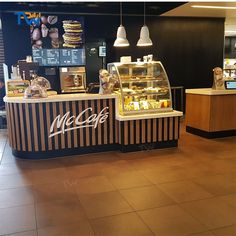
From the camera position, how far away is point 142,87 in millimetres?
5551

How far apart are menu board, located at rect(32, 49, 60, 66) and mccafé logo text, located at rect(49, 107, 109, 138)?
3088 mm

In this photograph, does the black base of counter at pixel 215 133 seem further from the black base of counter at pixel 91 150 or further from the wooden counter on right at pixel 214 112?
the black base of counter at pixel 91 150

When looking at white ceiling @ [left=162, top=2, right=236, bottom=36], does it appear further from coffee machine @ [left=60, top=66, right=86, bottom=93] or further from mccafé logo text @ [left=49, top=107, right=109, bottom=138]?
mccafé logo text @ [left=49, top=107, right=109, bottom=138]

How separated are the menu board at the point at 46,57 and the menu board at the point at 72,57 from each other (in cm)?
14

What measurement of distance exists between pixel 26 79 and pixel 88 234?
3.77 metres

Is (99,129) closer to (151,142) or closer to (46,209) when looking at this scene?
(151,142)

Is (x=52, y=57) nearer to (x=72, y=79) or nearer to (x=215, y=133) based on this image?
(x=72, y=79)

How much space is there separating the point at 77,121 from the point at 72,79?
9.94 feet

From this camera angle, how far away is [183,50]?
8.47m

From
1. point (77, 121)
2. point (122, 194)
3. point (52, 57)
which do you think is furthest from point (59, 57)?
point (122, 194)

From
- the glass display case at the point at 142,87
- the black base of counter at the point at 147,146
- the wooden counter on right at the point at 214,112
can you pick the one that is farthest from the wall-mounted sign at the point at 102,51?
the black base of counter at the point at 147,146

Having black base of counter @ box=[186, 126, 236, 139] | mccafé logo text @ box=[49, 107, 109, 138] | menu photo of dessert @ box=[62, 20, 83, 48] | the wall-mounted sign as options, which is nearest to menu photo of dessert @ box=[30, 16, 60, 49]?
menu photo of dessert @ box=[62, 20, 83, 48]

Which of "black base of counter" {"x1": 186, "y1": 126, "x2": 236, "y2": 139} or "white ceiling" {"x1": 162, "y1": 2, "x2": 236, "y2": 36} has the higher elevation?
"white ceiling" {"x1": 162, "y1": 2, "x2": 236, "y2": 36}

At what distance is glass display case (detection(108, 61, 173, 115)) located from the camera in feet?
17.5
